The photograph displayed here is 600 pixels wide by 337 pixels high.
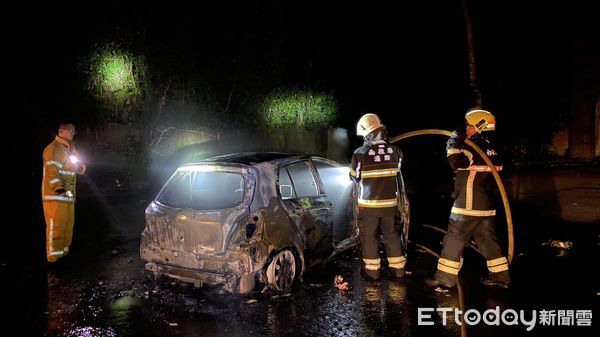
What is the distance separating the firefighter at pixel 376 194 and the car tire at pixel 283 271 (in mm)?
921

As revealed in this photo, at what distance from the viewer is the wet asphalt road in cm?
414

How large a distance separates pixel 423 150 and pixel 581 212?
9.28 meters

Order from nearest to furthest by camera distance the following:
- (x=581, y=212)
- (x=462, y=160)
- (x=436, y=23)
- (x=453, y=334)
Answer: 1. (x=453, y=334)
2. (x=462, y=160)
3. (x=581, y=212)
4. (x=436, y=23)

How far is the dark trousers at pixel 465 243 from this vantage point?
502 centimetres

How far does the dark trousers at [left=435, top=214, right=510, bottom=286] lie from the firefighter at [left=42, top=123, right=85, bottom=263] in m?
5.18

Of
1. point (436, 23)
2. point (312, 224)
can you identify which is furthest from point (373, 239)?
point (436, 23)

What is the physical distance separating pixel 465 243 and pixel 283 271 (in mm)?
2105

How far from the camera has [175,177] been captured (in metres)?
5.21

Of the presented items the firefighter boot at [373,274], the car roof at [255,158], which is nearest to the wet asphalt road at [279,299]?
the firefighter boot at [373,274]

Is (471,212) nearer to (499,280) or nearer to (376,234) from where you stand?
(499,280)

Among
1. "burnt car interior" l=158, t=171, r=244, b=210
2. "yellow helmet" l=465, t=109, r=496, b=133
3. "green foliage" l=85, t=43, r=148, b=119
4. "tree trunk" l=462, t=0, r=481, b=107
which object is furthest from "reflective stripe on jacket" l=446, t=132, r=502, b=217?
"green foliage" l=85, t=43, r=148, b=119

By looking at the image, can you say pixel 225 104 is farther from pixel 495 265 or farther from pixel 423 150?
pixel 495 265

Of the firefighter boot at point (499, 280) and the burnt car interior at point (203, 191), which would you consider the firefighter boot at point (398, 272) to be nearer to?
the firefighter boot at point (499, 280)

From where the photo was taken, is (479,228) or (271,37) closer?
(479,228)
